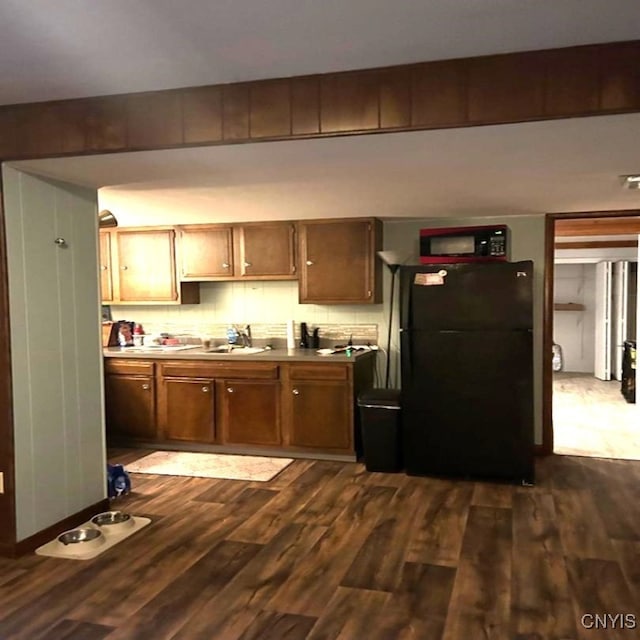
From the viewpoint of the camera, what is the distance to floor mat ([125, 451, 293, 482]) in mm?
4469

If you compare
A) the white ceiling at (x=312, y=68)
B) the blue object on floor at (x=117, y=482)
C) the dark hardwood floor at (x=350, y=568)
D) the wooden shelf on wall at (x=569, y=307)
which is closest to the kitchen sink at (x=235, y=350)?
the dark hardwood floor at (x=350, y=568)

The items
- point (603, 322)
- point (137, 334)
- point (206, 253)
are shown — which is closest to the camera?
point (206, 253)

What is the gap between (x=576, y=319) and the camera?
9906 millimetres

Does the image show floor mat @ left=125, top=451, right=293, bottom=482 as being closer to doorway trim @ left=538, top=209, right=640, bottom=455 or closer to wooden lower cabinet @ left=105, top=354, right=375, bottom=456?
wooden lower cabinet @ left=105, top=354, right=375, bottom=456

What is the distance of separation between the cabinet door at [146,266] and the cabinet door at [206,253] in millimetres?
127

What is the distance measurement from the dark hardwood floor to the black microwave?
5.46 ft

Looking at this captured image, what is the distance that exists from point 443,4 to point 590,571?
8.34 feet

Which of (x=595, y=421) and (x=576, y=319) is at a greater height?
(x=576, y=319)

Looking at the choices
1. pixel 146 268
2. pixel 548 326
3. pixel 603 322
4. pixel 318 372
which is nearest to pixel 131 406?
pixel 146 268

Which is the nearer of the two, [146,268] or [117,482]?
[117,482]

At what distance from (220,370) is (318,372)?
827mm

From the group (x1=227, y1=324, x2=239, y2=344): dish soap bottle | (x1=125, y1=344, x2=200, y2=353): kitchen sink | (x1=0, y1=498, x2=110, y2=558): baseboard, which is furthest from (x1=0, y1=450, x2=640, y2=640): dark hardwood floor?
(x1=227, y1=324, x2=239, y2=344): dish soap bottle

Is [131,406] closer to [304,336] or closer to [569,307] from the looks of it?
[304,336]

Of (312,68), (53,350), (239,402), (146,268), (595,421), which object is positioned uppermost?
(312,68)
